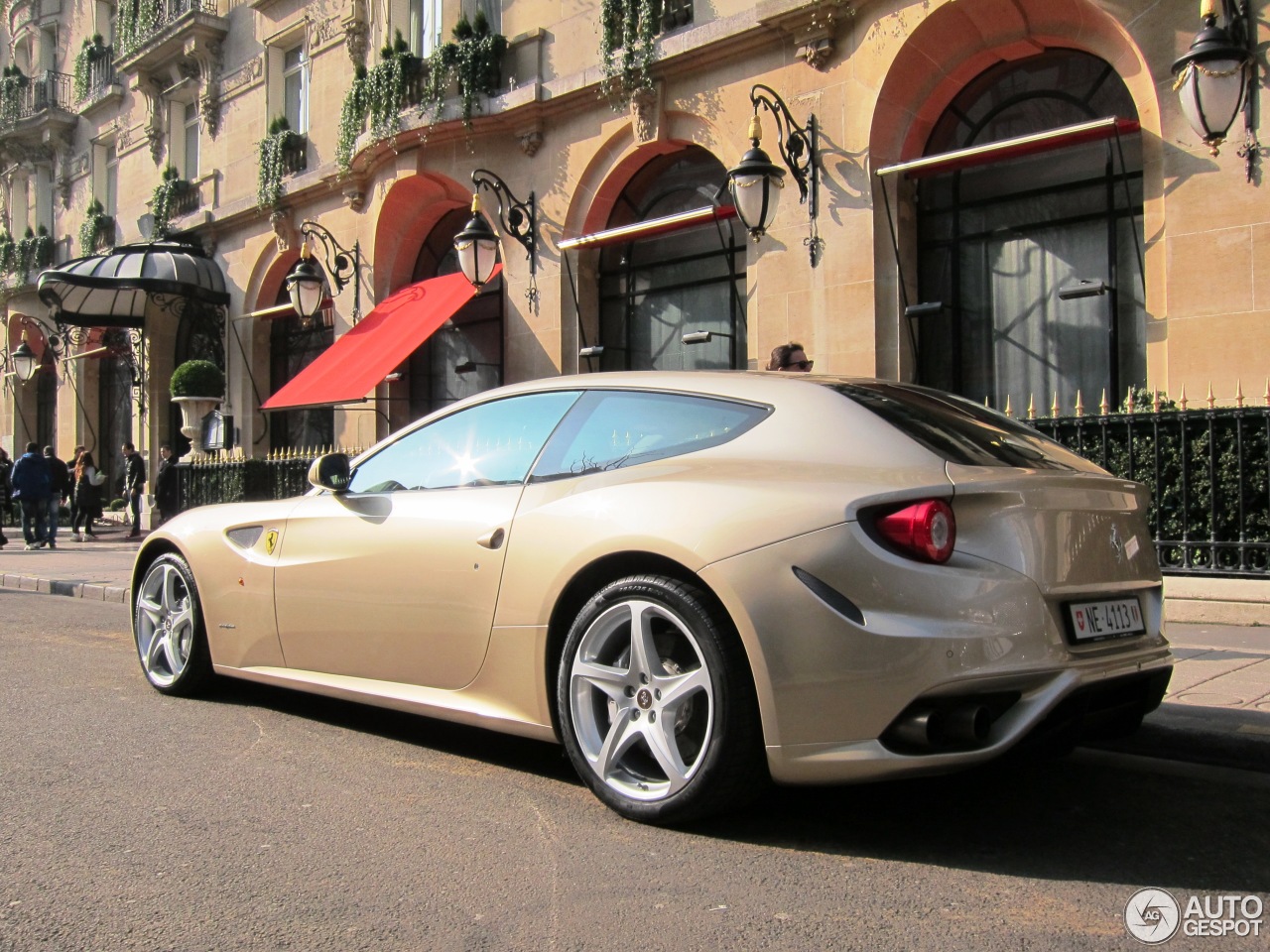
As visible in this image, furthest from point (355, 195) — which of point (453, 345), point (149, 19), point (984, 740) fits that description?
point (984, 740)

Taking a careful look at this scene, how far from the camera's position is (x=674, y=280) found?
1470 cm

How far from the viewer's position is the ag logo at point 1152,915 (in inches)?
109

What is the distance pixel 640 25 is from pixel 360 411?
718 centimetres

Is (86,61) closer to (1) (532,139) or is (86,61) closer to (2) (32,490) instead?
(2) (32,490)

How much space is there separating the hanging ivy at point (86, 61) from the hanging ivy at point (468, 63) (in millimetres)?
15393

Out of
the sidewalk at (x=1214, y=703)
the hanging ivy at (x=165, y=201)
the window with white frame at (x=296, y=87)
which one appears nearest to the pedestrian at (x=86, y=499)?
the hanging ivy at (x=165, y=201)

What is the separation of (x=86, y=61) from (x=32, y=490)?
13289mm

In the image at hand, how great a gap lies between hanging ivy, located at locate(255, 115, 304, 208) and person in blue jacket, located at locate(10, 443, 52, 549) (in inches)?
218

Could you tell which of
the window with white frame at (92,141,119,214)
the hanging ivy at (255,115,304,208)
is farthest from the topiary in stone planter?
the window with white frame at (92,141,119,214)

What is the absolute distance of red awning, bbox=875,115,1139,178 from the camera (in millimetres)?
10367

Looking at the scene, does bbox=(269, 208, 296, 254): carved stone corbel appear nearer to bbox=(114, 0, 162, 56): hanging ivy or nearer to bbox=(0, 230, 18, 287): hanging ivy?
bbox=(114, 0, 162, 56): hanging ivy

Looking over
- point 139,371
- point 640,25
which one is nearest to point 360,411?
point 640,25

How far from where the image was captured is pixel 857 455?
3.48 metres

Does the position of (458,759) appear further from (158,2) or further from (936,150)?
(158,2)
